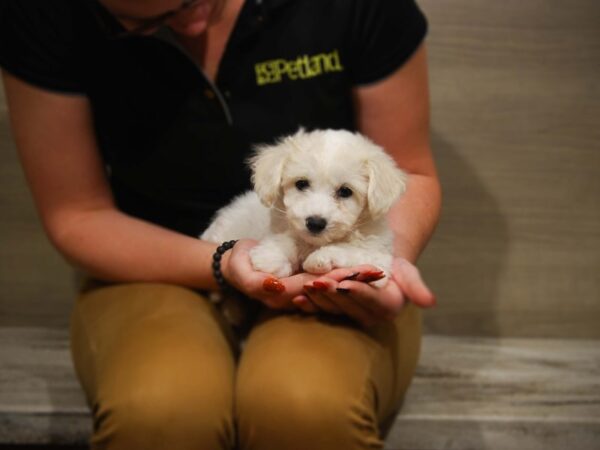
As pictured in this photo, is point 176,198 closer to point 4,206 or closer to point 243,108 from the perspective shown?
point 243,108

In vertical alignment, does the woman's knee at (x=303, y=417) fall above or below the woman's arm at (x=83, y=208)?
below

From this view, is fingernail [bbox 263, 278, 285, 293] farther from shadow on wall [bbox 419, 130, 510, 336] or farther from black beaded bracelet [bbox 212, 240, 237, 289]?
shadow on wall [bbox 419, 130, 510, 336]

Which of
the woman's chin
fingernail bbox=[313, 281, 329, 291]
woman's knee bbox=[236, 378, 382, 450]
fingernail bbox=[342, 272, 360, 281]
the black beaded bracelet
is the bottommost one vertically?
woman's knee bbox=[236, 378, 382, 450]

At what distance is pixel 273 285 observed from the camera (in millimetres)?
977

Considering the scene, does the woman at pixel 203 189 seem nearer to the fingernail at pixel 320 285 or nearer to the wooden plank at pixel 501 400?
the fingernail at pixel 320 285

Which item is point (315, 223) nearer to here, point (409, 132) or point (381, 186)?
point (381, 186)

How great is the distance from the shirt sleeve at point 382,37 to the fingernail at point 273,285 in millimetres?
439

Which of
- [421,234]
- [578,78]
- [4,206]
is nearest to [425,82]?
[421,234]

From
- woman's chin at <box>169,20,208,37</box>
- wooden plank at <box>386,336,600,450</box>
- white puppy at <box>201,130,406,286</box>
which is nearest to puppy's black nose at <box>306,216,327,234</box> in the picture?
white puppy at <box>201,130,406,286</box>

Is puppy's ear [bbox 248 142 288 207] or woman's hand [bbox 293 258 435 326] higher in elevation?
puppy's ear [bbox 248 142 288 207]

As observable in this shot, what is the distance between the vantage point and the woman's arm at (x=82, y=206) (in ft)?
3.85

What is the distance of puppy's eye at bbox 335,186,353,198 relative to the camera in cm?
100

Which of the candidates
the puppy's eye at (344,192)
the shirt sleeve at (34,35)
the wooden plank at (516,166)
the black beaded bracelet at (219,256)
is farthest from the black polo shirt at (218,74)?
the wooden plank at (516,166)

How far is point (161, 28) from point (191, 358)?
1.80 feet
